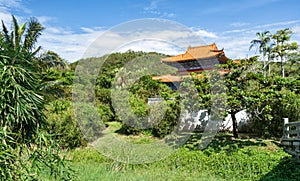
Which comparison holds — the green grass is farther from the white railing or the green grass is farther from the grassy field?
the white railing

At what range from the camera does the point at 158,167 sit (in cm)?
672

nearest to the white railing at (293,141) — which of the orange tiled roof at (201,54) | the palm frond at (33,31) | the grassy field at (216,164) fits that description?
the grassy field at (216,164)

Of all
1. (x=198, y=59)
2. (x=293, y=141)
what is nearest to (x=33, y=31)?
(x=198, y=59)

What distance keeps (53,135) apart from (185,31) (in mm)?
5142

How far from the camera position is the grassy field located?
555 centimetres

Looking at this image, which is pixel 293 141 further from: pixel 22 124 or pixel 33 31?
pixel 33 31

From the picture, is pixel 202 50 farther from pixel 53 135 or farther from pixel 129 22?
pixel 53 135

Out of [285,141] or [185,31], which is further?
[185,31]

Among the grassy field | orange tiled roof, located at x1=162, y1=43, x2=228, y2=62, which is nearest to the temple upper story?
orange tiled roof, located at x1=162, y1=43, x2=228, y2=62

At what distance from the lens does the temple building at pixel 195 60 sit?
11469mm

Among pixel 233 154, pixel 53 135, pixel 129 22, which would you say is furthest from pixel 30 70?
pixel 233 154

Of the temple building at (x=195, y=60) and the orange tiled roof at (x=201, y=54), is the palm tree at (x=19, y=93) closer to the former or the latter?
the temple building at (x=195, y=60)

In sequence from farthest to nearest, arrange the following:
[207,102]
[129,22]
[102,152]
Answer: [102,152] < [207,102] < [129,22]

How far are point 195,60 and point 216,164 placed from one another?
6970 mm
